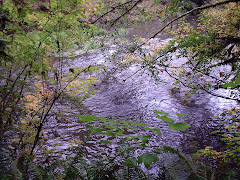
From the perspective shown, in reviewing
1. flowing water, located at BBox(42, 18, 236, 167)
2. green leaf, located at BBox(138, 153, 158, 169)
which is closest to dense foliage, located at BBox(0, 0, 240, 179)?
green leaf, located at BBox(138, 153, 158, 169)

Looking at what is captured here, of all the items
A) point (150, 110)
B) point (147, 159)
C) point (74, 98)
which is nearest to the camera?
point (147, 159)

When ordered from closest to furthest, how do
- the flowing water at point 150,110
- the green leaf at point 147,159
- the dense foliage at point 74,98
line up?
1. the green leaf at point 147,159
2. the dense foliage at point 74,98
3. the flowing water at point 150,110

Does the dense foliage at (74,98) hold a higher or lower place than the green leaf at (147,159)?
higher

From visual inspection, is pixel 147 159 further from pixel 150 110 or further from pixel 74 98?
pixel 150 110

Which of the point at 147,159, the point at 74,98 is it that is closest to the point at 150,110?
the point at 74,98

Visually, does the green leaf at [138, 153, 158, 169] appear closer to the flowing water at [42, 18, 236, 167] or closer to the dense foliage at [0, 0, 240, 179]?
the dense foliage at [0, 0, 240, 179]

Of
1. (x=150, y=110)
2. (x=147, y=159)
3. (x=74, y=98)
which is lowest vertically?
(x=147, y=159)

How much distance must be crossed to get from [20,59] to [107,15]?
7.10 ft

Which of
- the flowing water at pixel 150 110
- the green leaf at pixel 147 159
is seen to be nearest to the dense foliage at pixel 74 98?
the green leaf at pixel 147 159

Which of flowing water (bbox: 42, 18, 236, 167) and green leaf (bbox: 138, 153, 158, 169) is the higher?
flowing water (bbox: 42, 18, 236, 167)

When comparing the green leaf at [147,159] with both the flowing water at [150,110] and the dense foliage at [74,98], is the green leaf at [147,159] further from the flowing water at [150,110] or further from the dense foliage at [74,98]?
the flowing water at [150,110]

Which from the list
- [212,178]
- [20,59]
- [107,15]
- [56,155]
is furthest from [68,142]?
[212,178]

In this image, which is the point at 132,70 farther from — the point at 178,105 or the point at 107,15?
the point at 107,15

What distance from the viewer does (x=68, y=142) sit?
4.39 metres
